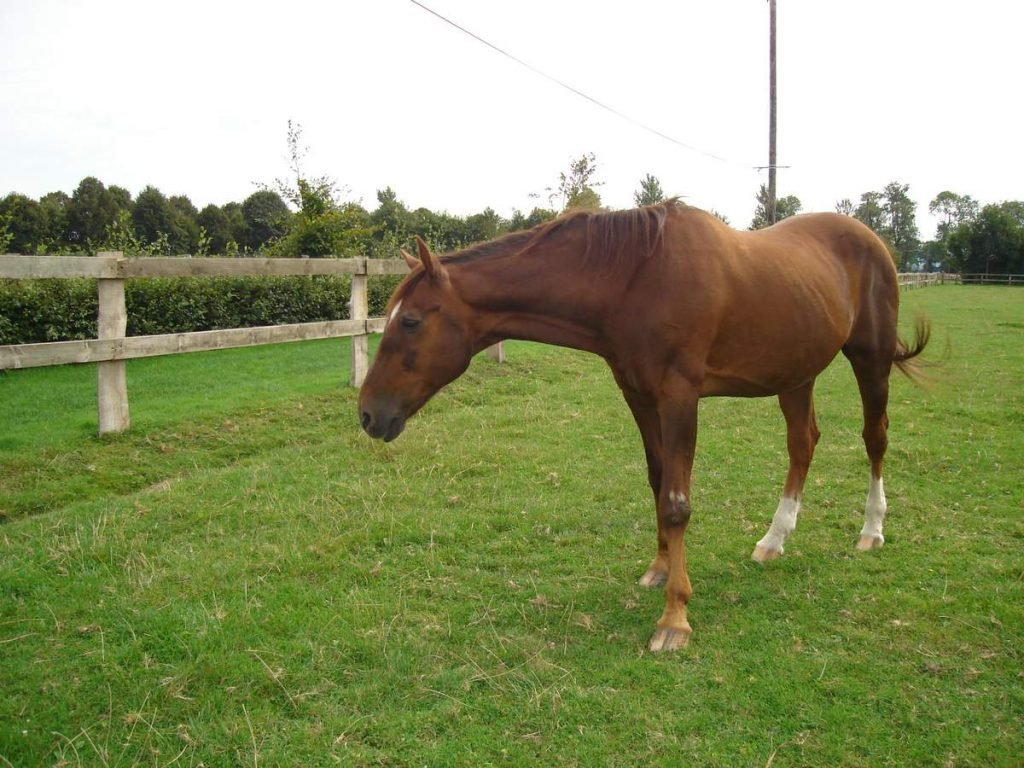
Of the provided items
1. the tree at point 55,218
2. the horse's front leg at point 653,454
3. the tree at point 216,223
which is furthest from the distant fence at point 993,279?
the tree at point 55,218

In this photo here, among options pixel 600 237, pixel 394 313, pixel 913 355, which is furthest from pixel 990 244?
pixel 394 313

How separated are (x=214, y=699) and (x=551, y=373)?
27.7ft

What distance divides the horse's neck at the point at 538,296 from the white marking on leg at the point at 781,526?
185 centimetres

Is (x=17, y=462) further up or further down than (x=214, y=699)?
further up

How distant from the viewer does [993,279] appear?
55.2m

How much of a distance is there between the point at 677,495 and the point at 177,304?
1100 centimetres

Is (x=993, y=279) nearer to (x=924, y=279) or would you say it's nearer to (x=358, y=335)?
(x=924, y=279)

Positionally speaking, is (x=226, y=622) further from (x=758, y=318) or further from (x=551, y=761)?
(x=758, y=318)

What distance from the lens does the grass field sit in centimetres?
259

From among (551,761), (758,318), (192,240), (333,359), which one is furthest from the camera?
(192,240)

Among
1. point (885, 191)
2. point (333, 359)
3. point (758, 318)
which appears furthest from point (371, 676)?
point (885, 191)

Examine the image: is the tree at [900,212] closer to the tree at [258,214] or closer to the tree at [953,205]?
the tree at [953,205]

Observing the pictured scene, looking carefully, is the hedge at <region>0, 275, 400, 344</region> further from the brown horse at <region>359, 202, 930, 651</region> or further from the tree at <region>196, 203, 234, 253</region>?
the tree at <region>196, 203, 234, 253</region>

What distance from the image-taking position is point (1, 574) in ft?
12.3
